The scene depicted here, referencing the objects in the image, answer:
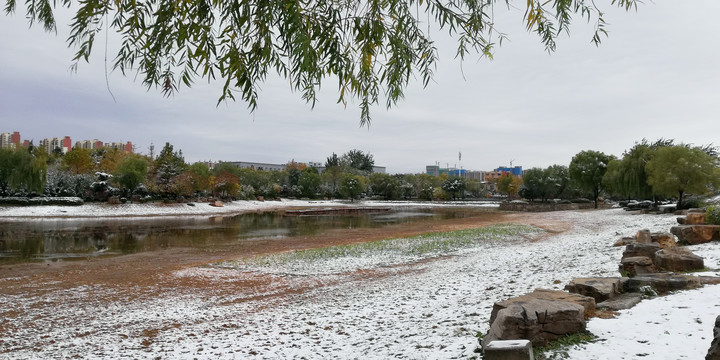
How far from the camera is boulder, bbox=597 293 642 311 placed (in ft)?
17.8

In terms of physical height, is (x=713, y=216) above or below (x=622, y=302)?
above

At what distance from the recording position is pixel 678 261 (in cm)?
762

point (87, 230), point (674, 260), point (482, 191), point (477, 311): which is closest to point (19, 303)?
point (477, 311)

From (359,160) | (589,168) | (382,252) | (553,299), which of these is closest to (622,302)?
(553,299)

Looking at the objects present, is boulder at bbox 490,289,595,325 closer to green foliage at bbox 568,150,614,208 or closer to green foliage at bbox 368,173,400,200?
green foliage at bbox 568,150,614,208

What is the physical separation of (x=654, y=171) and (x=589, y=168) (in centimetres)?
1991

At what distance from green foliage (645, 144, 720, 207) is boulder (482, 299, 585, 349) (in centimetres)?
3117

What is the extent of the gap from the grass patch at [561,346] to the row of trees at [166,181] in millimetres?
50550

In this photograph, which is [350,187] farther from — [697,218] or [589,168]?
[697,218]

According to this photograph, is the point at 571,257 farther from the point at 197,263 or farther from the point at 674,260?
the point at 197,263

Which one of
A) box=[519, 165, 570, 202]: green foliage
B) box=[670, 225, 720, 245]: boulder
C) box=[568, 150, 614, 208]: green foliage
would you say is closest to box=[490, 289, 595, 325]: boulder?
box=[670, 225, 720, 245]: boulder

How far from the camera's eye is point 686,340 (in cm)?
415

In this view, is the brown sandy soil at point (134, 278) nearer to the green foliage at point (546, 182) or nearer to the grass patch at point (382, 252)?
the grass patch at point (382, 252)

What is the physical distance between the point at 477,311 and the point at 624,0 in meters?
4.82
